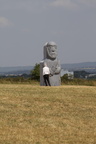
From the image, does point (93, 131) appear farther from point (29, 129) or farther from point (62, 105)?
point (62, 105)

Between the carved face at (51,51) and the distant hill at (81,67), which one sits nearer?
the carved face at (51,51)

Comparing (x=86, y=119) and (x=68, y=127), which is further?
(x=86, y=119)

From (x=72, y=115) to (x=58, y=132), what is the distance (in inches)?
75.3

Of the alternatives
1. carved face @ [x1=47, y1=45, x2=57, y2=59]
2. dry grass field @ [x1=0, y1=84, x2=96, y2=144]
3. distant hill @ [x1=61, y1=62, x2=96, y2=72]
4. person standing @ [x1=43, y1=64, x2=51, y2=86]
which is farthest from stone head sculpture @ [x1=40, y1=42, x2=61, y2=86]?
distant hill @ [x1=61, y1=62, x2=96, y2=72]

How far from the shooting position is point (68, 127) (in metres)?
10.8

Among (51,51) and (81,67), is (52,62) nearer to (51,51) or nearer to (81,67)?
(51,51)

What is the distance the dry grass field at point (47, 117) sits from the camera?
9724 mm

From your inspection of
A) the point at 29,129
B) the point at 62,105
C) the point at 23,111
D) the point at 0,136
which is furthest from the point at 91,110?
the point at 0,136

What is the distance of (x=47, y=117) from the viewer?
11656 millimetres

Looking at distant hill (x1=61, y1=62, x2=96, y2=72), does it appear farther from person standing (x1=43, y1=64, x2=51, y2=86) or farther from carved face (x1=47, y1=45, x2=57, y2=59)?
person standing (x1=43, y1=64, x2=51, y2=86)

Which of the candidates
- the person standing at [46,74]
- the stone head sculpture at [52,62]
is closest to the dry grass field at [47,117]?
the person standing at [46,74]

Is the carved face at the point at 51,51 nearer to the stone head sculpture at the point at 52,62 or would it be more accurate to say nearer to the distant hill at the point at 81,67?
the stone head sculpture at the point at 52,62

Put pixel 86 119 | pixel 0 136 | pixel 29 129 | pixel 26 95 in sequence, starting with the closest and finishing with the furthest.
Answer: pixel 0 136 < pixel 29 129 < pixel 86 119 < pixel 26 95

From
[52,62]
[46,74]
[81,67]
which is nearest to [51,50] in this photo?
[52,62]
